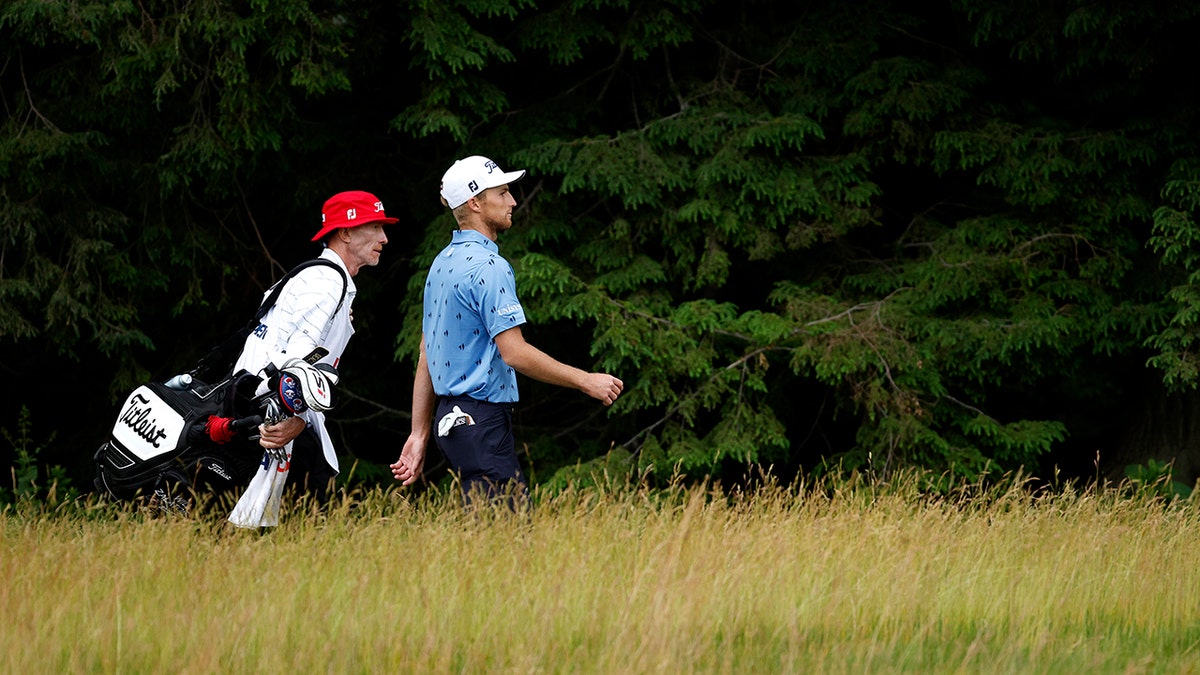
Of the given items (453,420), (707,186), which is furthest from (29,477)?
(707,186)

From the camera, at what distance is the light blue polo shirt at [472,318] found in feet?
17.4

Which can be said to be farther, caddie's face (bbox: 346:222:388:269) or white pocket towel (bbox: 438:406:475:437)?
caddie's face (bbox: 346:222:388:269)

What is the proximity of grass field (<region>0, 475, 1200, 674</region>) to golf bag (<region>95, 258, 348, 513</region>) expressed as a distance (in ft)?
0.59

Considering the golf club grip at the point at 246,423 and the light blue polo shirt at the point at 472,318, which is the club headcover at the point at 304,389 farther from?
the light blue polo shirt at the point at 472,318

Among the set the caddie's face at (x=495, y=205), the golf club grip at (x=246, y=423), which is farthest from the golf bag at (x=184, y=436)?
the caddie's face at (x=495, y=205)

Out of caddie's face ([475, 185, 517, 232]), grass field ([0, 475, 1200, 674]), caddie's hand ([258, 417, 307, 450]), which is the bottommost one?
grass field ([0, 475, 1200, 674])

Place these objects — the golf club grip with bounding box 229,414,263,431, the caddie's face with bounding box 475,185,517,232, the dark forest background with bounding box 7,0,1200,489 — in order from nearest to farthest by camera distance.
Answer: the golf club grip with bounding box 229,414,263,431
the caddie's face with bounding box 475,185,517,232
the dark forest background with bounding box 7,0,1200,489

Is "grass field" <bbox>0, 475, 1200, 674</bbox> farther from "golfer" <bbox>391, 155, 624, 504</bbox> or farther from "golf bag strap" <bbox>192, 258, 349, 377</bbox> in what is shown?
"golf bag strap" <bbox>192, 258, 349, 377</bbox>

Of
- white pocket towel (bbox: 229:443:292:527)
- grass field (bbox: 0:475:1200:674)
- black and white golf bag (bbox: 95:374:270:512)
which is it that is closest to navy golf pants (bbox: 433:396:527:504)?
grass field (bbox: 0:475:1200:674)

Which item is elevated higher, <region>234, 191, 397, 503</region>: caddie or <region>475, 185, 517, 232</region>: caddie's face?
<region>475, 185, 517, 232</region>: caddie's face

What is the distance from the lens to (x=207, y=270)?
406 inches

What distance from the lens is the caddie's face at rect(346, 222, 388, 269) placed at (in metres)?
5.66

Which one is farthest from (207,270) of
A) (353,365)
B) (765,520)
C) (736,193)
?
(765,520)

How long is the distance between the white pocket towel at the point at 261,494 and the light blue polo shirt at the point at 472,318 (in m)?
0.77
